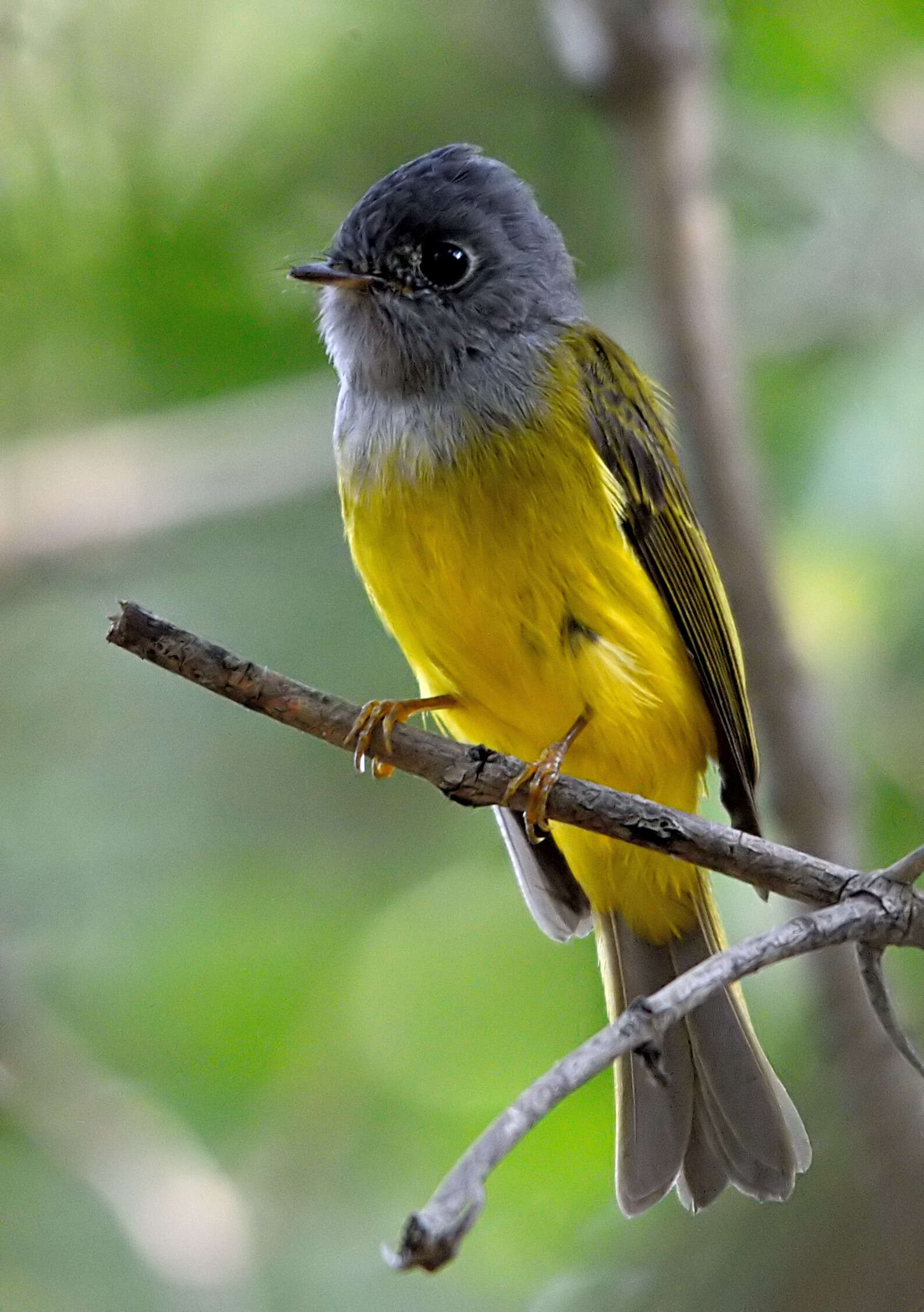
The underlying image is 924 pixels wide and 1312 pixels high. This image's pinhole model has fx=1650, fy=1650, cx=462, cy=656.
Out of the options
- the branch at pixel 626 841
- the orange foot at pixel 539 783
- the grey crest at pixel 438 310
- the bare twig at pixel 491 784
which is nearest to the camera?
the branch at pixel 626 841

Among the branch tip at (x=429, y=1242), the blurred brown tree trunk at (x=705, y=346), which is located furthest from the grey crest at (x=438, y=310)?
the branch tip at (x=429, y=1242)

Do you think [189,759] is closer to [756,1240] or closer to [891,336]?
[891,336]

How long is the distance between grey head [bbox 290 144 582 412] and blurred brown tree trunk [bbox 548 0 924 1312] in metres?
0.54

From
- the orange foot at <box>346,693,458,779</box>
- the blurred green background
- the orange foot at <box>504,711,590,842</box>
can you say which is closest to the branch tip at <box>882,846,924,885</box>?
the orange foot at <box>504,711,590,842</box>

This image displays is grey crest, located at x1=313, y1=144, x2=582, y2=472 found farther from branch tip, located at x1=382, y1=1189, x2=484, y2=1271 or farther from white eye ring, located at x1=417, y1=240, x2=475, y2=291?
branch tip, located at x1=382, y1=1189, x2=484, y2=1271

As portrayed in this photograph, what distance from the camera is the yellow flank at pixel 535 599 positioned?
3.17 meters

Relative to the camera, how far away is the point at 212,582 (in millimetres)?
5801

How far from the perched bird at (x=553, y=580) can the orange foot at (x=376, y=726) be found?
0.04 feet

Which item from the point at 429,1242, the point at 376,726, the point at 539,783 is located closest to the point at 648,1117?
the point at 539,783

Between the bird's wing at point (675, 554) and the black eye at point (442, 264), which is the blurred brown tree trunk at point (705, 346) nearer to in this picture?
the bird's wing at point (675, 554)

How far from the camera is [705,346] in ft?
13.7

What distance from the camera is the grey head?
3514 mm

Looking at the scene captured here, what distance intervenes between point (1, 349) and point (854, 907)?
3554 mm

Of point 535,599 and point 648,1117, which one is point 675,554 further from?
point 648,1117
